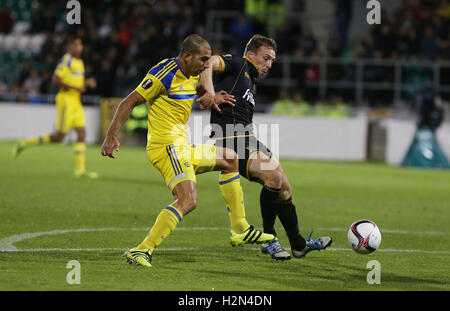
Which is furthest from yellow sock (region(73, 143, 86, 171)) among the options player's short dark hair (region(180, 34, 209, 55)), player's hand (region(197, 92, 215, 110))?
player's short dark hair (region(180, 34, 209, 55))

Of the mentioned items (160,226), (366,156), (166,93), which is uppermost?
(166,93)

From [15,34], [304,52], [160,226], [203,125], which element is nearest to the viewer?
[160,226]

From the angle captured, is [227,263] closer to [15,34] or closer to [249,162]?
[249,162]

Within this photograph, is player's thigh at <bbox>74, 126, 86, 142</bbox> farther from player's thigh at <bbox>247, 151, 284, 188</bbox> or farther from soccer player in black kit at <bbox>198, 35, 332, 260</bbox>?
player's thigh at <bbox>247, 151, 284, 188</bbox>

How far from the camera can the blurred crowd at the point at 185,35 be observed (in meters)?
23.6

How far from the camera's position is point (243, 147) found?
7977 mm

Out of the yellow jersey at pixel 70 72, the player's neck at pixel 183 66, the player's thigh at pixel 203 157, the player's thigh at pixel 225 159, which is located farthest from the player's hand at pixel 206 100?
the yellow jersey at pixel 70 72

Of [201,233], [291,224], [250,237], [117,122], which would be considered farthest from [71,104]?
[117,122]

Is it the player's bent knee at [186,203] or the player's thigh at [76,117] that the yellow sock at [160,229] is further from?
the player's thigh at [76,117]

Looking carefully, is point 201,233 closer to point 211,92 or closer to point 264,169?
point 264,169

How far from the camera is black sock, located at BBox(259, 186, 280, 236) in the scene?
785 centimetres

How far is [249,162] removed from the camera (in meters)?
7.88

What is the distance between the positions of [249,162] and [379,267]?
1.59 meters
